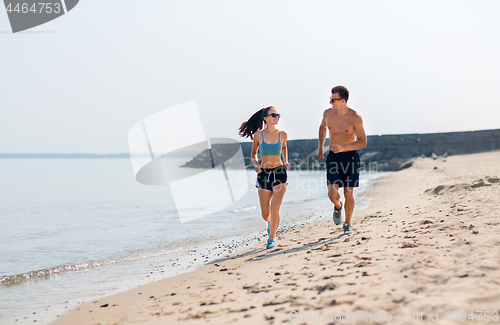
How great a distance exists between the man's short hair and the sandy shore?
7.43 feet

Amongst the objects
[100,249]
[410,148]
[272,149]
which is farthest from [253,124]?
[410,148]

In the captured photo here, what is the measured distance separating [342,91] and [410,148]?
4507 centimetres

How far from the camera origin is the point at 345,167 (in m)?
5.87

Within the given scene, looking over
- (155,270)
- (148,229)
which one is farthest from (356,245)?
(148,229)

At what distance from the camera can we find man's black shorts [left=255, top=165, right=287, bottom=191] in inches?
226

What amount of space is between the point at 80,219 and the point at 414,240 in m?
13.3

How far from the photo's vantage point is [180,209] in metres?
16.0

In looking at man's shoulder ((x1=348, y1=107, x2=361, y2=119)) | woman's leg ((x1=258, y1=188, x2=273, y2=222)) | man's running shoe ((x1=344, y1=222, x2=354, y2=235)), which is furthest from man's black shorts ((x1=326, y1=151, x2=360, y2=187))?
woman's leg ((x1=258, y1=188, x2=273, y2=222))

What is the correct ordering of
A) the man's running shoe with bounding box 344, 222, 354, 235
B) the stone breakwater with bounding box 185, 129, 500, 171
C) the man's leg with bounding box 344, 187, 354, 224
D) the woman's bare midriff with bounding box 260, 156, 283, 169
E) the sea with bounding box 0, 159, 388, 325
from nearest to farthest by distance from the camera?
the sea with bounding box 0, 159, 388, 325, the woman's bare midriff with bounding box 260, 156, 283, 169, the man's leg with bounding box 344, 187, 354, 224, the man's running shoe with bounding box 344, 222, 354, 235, the stone breakwater with bounding box 185, 129, 500, 171

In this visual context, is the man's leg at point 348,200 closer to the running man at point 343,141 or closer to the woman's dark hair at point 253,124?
the running man at point 343,141

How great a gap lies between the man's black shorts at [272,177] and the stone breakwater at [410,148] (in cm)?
3151

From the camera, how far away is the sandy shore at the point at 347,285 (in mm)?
2566

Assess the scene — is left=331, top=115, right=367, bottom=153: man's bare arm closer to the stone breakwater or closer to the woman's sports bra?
the woman's sports bra

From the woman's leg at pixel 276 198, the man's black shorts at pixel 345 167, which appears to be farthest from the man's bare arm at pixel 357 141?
the woman's leg at pixel 276 198
